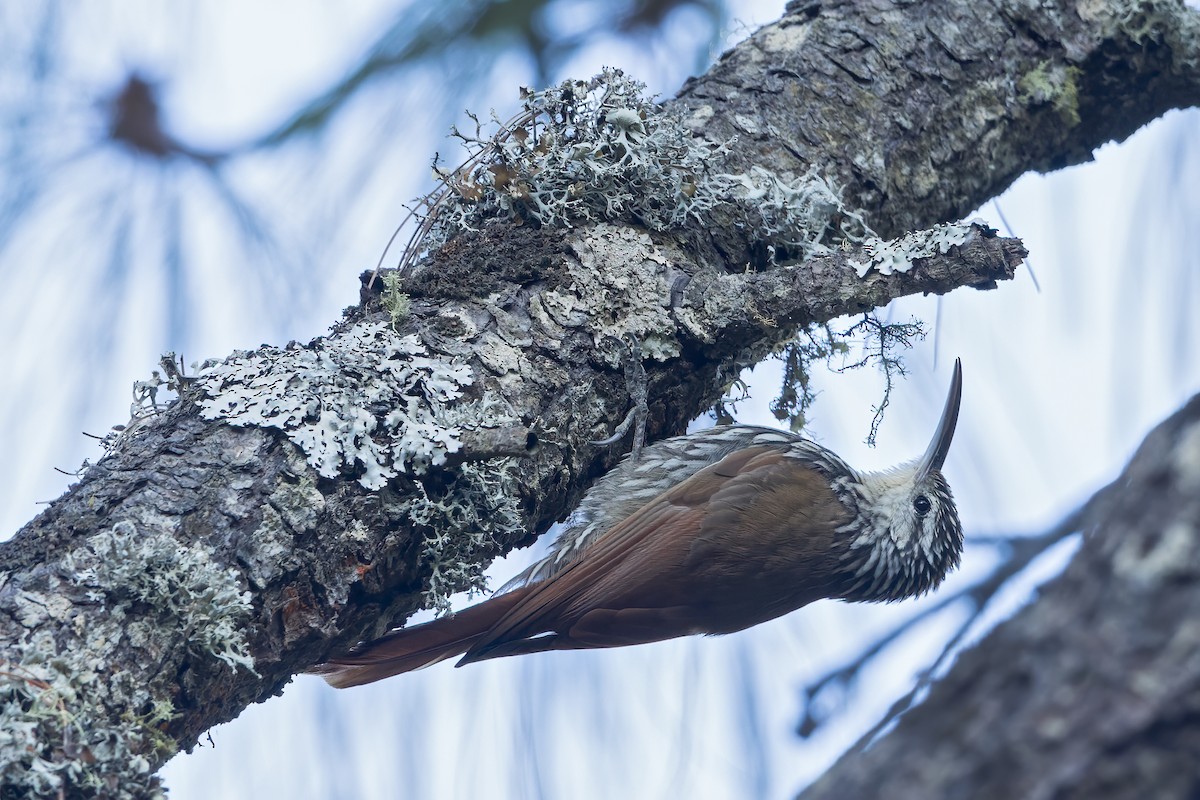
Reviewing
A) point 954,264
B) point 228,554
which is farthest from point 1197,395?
point 228,554

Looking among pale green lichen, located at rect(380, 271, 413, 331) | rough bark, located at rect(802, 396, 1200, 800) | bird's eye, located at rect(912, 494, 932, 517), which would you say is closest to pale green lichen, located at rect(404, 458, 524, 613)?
pale green lichen, located at rect(380, 271, 413, 331)

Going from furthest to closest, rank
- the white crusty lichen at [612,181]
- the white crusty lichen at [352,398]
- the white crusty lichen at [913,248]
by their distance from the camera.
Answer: the white crusty lichen at [612,181], the white crusty lichen at [913,248], the white crusty lichen at [352,398]

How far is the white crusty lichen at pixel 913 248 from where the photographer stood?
72.3 inches

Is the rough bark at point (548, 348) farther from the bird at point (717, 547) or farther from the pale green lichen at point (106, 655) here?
the bird at point (717, 547)

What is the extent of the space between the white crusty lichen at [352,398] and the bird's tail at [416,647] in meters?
0.40

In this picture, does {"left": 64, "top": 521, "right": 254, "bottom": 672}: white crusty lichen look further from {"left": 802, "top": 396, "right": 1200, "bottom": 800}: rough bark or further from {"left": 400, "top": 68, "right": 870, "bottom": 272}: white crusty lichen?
{"left": 802, "top": 396, "right": 1200, "bottom": 800}: rough bark

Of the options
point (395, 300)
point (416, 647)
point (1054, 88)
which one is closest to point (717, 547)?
point (416, 647)

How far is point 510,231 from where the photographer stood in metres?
2.02

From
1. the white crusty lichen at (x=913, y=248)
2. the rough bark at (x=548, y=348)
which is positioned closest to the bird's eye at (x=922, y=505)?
the rough bark at (x=548, y=348)

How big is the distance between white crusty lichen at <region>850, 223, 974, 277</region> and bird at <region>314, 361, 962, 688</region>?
621 mm

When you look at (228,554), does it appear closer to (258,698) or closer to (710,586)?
(258,698)

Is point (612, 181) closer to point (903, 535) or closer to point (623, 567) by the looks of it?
point (623, 567)

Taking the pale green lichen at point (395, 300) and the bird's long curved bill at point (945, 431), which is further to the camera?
the bird's long curved bill at point (945, 431)

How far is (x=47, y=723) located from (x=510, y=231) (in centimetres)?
116
